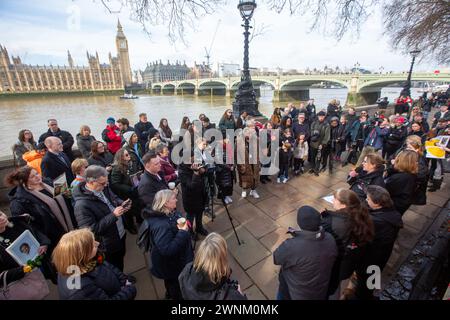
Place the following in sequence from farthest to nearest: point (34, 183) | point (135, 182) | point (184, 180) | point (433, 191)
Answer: point (433, 191) < point (135, 182) < point (184, 180) < point (34, 183)

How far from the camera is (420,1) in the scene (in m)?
5.75

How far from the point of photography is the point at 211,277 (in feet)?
4.55

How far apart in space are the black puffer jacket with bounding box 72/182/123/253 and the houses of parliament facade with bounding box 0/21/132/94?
8553 centimetres

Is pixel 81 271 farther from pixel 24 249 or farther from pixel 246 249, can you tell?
pixel 246 249

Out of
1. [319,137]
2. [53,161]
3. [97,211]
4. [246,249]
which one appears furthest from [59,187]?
[319,137]

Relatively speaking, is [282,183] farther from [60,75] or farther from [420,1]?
[60,75]

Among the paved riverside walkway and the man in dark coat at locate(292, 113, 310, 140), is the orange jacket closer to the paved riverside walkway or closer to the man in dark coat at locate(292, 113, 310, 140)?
the paved riverside walkway

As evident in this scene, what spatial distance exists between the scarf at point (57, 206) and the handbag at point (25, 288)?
712mm

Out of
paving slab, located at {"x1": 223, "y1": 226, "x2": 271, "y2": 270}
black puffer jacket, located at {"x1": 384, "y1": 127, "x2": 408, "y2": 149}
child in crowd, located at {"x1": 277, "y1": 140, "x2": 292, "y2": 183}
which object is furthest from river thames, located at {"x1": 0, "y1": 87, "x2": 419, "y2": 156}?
black puffer jacket, located at {"x1": 384, "y1": 127, "x2": 408, "y2": 149}

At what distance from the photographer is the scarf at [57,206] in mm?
2318

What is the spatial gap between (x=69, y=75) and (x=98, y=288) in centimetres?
10525

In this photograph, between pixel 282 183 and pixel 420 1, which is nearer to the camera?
pixel 282 183

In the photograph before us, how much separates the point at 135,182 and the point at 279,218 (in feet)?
8.10
